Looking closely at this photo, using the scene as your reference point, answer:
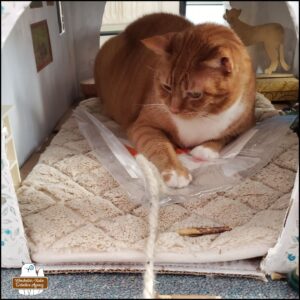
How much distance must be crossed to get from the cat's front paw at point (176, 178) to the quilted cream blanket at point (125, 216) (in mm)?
68

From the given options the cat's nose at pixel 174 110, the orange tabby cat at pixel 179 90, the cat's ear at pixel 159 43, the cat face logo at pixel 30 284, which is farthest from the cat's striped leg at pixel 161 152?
the cat face logo at pixel 30 284

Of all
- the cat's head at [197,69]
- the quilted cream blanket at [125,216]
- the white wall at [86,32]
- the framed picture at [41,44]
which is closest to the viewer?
the quilted cream blanket at [125,216]

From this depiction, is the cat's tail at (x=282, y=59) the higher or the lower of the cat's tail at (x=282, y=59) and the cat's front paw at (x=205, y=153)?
the higher

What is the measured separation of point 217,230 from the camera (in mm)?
846

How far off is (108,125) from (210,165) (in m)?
0.50

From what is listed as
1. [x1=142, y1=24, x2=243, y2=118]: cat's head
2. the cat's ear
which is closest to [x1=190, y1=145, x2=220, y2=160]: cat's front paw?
[x1=142, y1=24, x2=243, y2=118]: cat's head

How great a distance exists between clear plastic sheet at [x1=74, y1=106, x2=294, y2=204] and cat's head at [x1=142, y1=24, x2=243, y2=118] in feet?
0.58

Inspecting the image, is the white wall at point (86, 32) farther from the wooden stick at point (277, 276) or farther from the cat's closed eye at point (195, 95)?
the wooden stick at point (277, 276)

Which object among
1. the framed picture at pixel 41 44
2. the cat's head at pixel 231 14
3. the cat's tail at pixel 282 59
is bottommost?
the cat's tail at pixel 282 59

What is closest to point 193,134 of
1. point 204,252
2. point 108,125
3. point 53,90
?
point 108,125

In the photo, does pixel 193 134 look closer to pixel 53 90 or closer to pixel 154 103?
pixel 154 103

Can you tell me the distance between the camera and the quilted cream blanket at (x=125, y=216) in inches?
30.9

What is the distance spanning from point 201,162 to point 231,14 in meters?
0.65

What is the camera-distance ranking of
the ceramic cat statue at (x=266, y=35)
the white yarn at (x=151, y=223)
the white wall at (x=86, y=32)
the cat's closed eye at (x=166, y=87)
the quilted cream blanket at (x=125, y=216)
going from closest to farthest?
the white yarn at (x=151, y=223)
the quilted cream blanket at (x=125, y=216)
the cat's closed eye at (x=166, y=87)
the ceramic cat statue at (x=266, y=35)
the white wall at (x=86, y=32)
